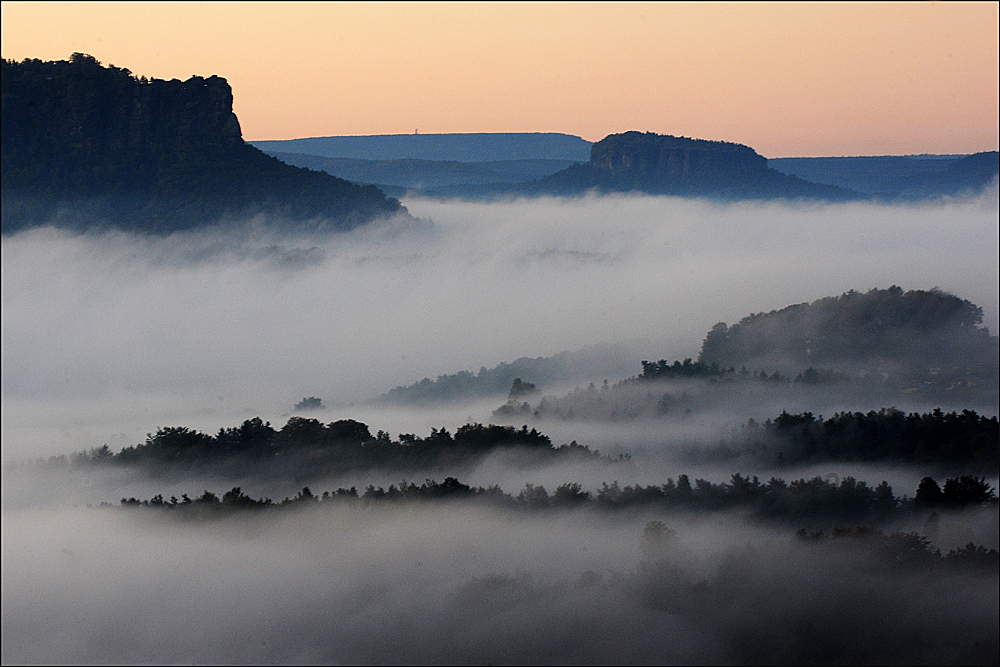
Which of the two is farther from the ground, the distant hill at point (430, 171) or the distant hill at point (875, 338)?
the distant hill at point (430, 171)

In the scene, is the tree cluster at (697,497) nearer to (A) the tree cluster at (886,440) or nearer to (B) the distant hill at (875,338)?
(A) the tree cluster at (886,440)

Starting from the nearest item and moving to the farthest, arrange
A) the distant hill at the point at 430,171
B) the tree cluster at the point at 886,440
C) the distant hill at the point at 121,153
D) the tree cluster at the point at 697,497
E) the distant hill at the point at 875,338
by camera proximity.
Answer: the tree cluster at the point at 697,497, the tree cluster at the point at 886,440, the distant hill at the point at 875,338, the distant hill at the point at 121,153, the distant hill at the point at 430,171

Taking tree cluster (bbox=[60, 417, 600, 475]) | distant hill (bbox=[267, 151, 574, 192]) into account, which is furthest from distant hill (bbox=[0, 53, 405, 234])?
tree cluster (bbox=[60, 417, 600, 475])

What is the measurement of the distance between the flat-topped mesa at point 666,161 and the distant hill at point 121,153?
5922 cm

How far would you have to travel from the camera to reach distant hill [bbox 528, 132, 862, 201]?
15350 centimetres

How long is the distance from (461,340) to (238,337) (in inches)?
1169

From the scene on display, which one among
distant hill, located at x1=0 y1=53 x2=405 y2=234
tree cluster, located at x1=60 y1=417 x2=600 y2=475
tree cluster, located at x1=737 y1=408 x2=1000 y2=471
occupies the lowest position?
tree cluster, located at x1=60 y1=417 x2=600 y2=475

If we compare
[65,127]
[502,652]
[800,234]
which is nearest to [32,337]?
[65,127]

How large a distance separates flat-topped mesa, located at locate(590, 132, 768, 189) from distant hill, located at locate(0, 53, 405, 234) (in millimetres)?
59216

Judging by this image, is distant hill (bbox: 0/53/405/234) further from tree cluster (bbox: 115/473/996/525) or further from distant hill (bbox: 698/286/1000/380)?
tree cluster (bbox: 115/473/996/525)

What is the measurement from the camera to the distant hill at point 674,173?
153500mm

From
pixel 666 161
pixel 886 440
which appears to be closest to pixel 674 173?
pixel 666 161

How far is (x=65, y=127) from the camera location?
93.8m

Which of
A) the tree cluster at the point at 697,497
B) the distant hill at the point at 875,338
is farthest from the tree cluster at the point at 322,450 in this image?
the distant hill at the point at 875,338
